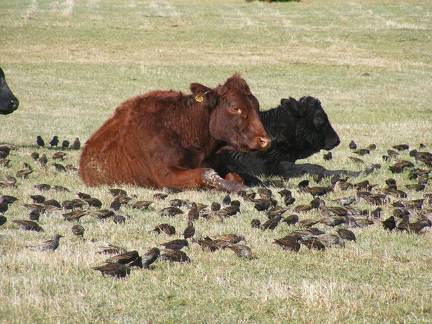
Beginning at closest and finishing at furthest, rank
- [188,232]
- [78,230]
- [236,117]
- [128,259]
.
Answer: [128,259]
[188,232]
[78,230]
[236,117]

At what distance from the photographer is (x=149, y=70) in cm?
3400

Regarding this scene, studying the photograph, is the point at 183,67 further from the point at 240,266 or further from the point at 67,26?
the point at 240,266

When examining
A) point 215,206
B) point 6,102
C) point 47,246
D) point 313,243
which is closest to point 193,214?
point 215,206

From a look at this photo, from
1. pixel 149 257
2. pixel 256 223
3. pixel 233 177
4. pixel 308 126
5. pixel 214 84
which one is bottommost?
pixel 214 84

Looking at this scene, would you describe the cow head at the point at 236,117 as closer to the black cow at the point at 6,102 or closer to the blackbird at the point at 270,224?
the blackbird at the point at 270,224

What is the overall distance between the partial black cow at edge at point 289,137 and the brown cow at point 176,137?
1.63 m

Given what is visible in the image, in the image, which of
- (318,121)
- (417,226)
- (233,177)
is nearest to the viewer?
(417,226)

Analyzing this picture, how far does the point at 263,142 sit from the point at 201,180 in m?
0.98

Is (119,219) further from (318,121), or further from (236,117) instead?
(318,121)

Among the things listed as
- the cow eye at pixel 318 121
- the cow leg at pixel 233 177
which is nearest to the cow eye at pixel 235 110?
the cow leg at pixel 233 177

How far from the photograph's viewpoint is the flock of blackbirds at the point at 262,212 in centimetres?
768

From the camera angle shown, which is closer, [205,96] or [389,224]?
[389,224]

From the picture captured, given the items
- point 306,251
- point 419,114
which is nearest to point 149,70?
point 419,114

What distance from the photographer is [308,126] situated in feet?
42.9
